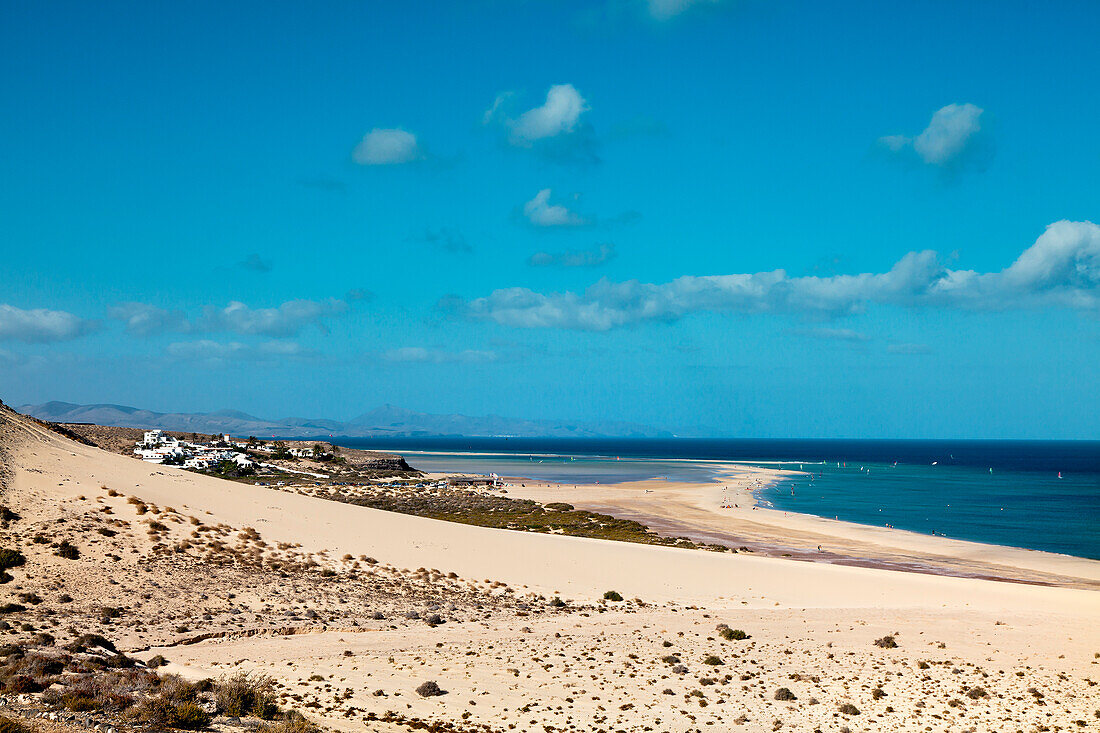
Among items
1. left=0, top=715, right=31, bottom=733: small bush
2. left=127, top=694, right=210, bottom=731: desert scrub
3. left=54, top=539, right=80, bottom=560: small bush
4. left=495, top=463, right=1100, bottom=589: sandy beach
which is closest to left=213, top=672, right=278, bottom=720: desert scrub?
left=127, top=694, right=210, bottom=731: desert scrub

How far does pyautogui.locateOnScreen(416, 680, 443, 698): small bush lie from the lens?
47.2 ft

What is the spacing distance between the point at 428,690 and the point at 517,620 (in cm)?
770

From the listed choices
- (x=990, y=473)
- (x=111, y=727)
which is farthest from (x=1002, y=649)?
(x=990, y=473)

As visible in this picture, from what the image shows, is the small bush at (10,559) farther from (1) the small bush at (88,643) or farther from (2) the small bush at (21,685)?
(2) the small bush at (21,685)

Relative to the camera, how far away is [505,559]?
104ft

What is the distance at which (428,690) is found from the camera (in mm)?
14461

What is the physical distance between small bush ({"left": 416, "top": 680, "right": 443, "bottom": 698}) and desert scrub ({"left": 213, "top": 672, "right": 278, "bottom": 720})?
2.77 meters

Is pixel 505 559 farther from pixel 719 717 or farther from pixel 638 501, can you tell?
pixel 638 501

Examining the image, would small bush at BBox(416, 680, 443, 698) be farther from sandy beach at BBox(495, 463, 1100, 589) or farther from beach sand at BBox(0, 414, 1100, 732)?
sandy beach at BBox(495, 463, 1100, 589)

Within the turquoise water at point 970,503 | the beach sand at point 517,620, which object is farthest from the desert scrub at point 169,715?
the turquoise water at point 970,503

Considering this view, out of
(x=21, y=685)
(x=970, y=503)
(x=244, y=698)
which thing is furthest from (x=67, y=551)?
(x=970, y=503)

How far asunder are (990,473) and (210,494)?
132 m

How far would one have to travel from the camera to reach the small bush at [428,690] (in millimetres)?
14398

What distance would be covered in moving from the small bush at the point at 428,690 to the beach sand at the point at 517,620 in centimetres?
37
